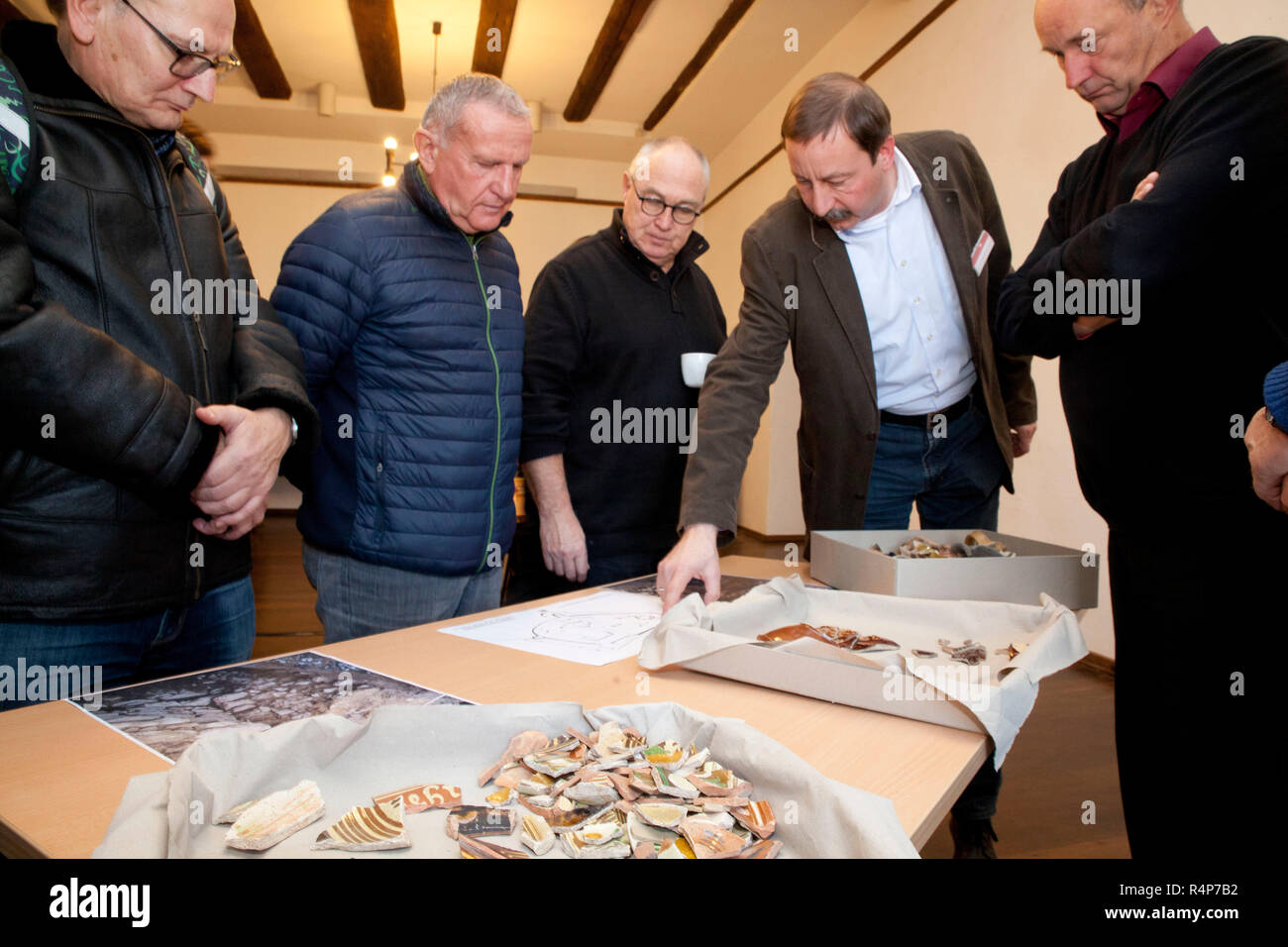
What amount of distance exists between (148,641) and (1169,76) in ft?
5.55

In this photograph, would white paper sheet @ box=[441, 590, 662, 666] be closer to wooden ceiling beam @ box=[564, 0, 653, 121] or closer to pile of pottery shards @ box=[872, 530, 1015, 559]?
pile of pottery shards @ box=[872, 530, 1015, 559]

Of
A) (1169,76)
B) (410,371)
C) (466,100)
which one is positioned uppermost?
(466,100)

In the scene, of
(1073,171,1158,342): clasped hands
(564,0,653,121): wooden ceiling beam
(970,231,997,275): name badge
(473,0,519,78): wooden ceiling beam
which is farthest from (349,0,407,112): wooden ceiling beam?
(1073,171,1158,342): clasped hands

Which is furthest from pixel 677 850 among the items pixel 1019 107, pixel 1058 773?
pixel 1019 107

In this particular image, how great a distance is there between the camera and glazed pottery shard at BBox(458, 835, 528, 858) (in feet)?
2.09

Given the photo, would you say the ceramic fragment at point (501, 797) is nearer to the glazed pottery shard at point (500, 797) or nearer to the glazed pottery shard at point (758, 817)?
the glazed pottery shard at point (500, 797)

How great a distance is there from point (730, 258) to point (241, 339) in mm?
7089

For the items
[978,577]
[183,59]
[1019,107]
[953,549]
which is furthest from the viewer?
[1019,107]

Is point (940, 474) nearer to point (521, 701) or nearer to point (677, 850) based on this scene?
point (521, 701)

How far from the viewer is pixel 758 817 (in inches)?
27.1

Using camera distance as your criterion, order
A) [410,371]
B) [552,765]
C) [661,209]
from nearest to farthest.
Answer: [552,765]
[410,371]
[661,209]

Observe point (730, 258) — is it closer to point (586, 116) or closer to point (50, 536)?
point (586, 116)

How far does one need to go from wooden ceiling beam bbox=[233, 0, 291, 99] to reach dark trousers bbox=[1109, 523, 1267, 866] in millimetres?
5960

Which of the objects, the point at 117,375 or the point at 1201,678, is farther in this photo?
the point at 1201,678
